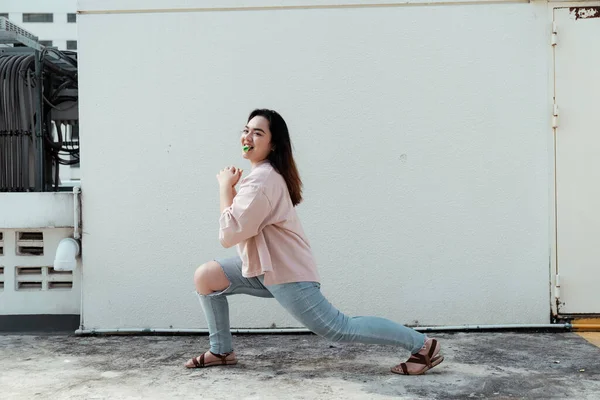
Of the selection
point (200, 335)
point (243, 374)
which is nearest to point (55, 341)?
point (200, 335)

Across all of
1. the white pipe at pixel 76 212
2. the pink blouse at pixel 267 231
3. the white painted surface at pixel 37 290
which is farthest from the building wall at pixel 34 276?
the pink blouse at pixel 267 231

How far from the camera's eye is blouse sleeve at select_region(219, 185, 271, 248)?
356cm

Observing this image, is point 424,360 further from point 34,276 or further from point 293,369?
point 34,276

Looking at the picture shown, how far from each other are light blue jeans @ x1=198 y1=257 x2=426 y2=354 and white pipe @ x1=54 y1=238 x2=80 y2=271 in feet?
4.90

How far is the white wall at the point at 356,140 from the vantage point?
4969mm

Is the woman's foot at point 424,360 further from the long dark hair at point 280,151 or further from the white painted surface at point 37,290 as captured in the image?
the white painted surface at point 37,290

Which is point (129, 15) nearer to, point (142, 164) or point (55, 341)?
point (142, 164)

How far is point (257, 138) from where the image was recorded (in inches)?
147

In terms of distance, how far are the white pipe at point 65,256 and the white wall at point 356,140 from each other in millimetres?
214

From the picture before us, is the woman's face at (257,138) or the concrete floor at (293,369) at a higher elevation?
the woman's face at (257,138)

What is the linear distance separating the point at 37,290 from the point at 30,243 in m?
0.36

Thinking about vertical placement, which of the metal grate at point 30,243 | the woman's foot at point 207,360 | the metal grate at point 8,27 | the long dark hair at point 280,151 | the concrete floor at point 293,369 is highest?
the metal grate at point 8,27

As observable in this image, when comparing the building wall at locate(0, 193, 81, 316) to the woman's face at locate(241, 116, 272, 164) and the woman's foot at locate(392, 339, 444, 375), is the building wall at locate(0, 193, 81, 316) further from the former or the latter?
the woman's foot at locate(392, 339, 444, 375)

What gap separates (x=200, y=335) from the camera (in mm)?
5094
